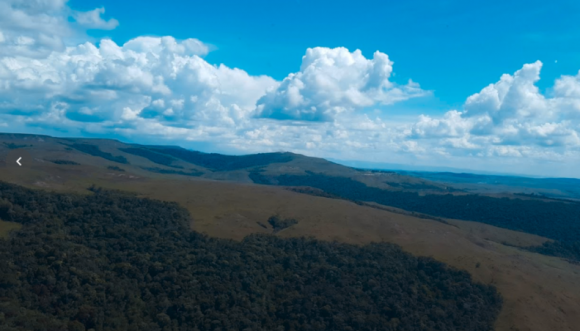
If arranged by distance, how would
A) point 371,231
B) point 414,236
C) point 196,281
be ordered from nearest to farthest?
point 196,281 < point 414,236 < point 371,231

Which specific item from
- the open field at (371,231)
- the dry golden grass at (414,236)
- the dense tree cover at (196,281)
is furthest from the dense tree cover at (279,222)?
the dense tree cover at (196,281)

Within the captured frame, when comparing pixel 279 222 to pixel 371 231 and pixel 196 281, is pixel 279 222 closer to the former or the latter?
pixel 371 231

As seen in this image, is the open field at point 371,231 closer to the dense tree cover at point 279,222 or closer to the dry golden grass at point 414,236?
the dry golden grass at point 414,236

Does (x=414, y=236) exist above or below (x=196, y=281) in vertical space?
above

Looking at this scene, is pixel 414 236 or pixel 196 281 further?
pixel 414 236

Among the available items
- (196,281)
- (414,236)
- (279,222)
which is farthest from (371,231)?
(196,281)

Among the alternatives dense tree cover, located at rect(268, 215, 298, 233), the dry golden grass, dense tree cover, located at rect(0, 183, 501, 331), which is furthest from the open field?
dense tree cover, located at rect(0, 183, 501, 331)
